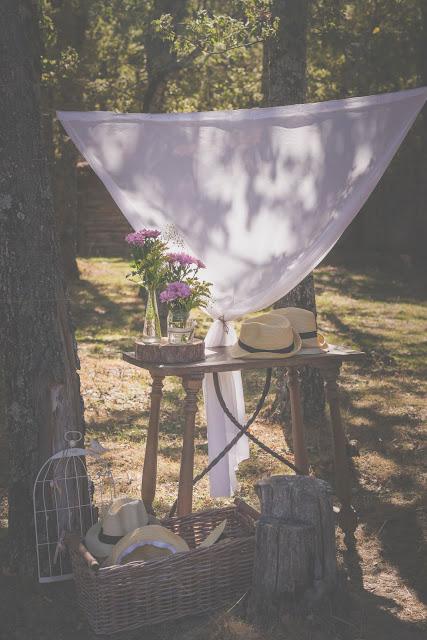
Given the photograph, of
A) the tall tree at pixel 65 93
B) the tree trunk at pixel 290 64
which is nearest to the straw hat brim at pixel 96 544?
the tree trunk at pixel 290 64

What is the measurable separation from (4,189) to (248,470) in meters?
2.80

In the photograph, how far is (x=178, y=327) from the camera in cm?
419

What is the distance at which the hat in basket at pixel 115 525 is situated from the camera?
3727 mm

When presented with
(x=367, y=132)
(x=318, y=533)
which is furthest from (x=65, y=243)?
→ (x=318, y=533)

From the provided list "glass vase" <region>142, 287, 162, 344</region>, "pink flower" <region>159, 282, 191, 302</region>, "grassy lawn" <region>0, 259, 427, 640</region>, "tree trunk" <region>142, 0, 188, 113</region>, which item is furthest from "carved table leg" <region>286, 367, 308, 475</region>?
"tree trunk" <region>142, 0, 188, 113</region>

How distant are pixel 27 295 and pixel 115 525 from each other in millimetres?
1130

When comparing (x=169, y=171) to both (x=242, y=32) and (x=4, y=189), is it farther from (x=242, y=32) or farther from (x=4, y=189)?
(x=242, y=32)

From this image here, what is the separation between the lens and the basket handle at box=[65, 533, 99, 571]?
3448mm

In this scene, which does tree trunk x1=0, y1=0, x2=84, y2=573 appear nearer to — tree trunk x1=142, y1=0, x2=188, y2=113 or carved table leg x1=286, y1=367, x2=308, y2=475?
carved table leg x1=286, y1=367, x2=308, y2=475

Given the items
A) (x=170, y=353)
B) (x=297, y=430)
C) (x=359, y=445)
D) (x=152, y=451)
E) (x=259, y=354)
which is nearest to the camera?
(x=170, y=353)

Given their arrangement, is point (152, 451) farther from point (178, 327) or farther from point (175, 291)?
point (175, 291)

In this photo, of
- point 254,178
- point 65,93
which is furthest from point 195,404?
point 65,93

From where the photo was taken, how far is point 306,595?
3439mm

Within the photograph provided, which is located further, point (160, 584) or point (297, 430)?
point (297, 430)
